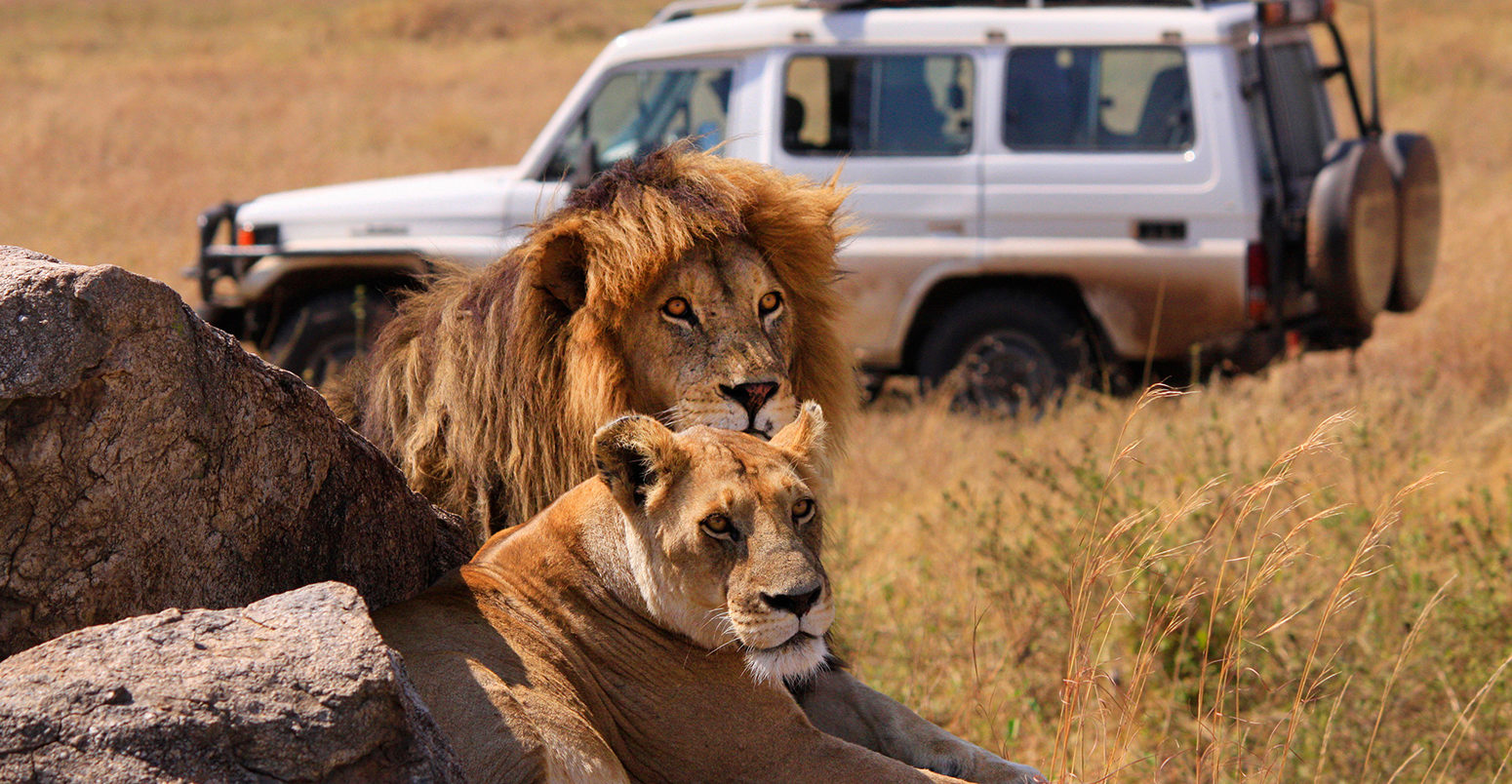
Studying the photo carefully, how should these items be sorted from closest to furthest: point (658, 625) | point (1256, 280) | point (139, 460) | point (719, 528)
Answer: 1. point (139, 460)
2. point (719, 528)
3. point (658, 625)
4. point (1256, 280)

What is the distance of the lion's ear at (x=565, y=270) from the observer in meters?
3.51

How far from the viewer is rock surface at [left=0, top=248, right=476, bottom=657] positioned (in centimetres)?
236

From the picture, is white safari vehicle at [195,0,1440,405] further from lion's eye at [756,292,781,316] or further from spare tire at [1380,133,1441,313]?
lion's eye at [756,292,781,316]

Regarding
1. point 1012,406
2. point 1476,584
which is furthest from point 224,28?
point 1476,584

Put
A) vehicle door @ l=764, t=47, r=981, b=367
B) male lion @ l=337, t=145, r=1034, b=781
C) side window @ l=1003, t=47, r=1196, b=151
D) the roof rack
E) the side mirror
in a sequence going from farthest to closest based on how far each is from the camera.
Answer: the roof rack < vehicle door @ l=764, t=47, r=981, b=367 < side window @ l=1003, t=47, r=1196, b=151 < the side mirror < male lion @ l=337, t=145, r=1034, b=781

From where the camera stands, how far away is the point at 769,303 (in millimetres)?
3605

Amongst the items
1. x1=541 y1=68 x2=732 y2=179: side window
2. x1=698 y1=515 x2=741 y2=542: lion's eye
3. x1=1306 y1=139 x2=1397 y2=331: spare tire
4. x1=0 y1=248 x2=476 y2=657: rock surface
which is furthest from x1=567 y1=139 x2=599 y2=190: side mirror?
x1=698 y1=515 x2=741 y2=542: lion's eye

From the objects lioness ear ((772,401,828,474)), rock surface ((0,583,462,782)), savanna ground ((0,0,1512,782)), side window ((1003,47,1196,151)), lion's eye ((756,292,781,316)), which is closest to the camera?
rock surface ((0,583,462,782))

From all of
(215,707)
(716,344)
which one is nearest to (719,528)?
(716,344)

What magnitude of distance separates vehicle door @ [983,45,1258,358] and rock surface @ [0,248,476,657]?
6.18 m

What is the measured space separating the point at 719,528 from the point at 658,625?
27 cm

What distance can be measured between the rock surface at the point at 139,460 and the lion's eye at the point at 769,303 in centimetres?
112

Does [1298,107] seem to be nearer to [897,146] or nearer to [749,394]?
[897,146]

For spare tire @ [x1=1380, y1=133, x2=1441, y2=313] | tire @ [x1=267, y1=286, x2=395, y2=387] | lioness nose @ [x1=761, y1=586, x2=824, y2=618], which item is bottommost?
tire @ [x1=267, y1=286, x2=395, y2=387]
